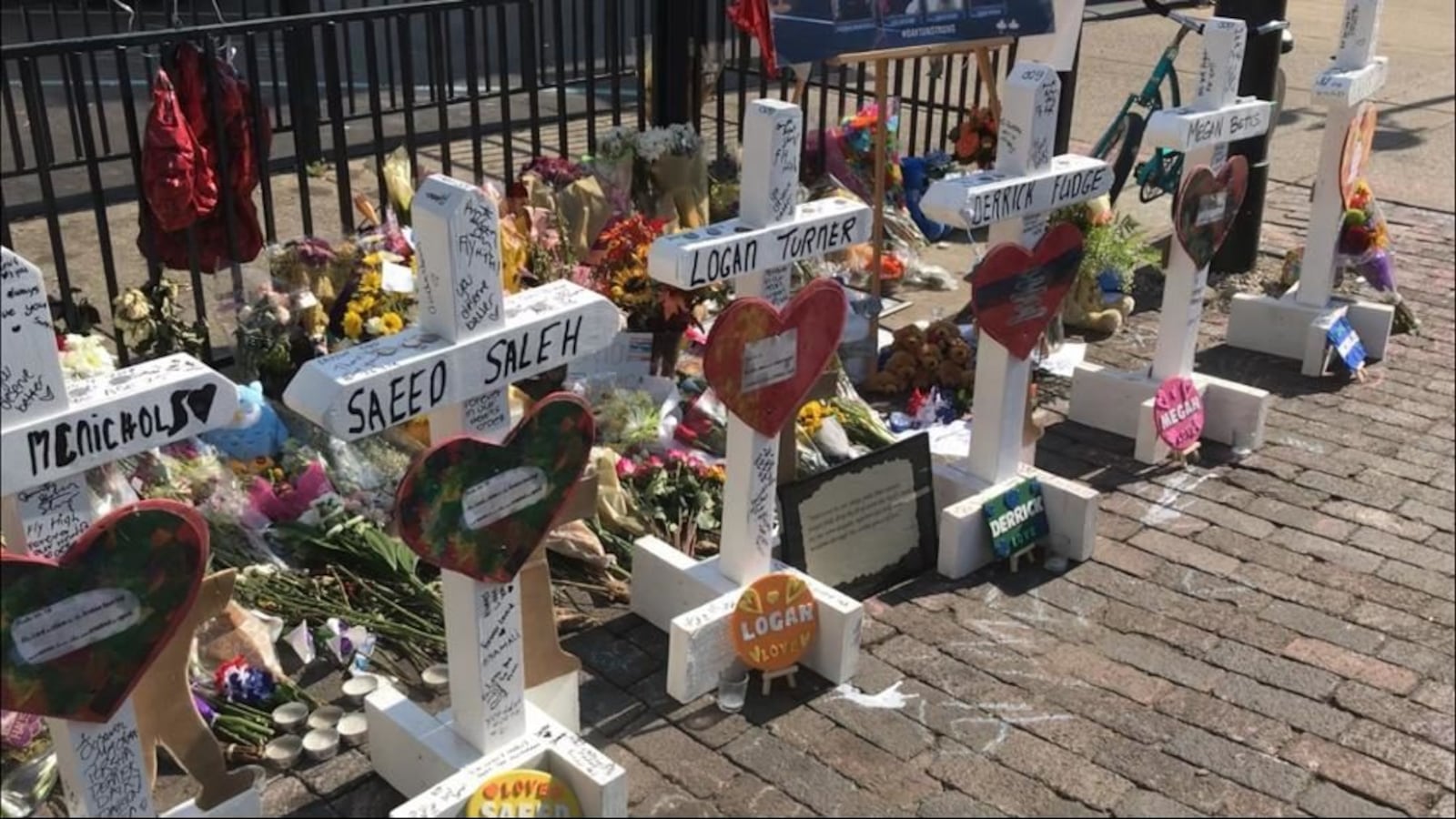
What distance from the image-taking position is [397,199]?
5.81m

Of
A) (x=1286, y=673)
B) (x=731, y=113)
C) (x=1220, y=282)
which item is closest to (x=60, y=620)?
(x=1286, y=673)

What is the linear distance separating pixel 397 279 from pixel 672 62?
2.14 metres

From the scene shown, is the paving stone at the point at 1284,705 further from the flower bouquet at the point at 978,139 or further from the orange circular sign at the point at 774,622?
the flower bouquet at the point at 978,139

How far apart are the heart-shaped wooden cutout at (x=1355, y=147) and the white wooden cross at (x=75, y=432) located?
5293 millimetres

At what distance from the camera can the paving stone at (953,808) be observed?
376 cm

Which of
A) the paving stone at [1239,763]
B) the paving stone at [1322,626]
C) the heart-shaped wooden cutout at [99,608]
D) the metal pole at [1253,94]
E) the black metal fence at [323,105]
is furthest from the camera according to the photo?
the metal pole at [1253,94]

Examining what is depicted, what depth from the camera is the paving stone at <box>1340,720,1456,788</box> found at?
3.95m

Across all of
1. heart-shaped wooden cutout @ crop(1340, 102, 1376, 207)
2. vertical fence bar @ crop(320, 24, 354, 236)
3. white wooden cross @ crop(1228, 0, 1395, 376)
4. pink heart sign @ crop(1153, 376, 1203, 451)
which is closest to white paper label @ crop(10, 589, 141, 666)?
vertical fence bar @ crop(320, 24, 354, 236)

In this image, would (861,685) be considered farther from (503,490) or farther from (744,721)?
(503,490)

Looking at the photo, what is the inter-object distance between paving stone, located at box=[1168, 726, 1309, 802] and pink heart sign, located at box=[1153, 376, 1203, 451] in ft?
5.98

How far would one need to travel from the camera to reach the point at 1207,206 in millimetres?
5602

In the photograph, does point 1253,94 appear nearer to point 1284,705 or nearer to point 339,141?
point 1284,705

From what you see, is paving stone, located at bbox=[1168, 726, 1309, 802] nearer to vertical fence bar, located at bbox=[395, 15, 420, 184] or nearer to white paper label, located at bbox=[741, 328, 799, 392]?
white paper label, located at bbox=[741, 328, 799, 392]

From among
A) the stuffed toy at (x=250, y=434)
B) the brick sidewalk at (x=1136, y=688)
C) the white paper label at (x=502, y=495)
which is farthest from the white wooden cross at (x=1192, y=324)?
the stuffed toy at (x=250, y=434)
